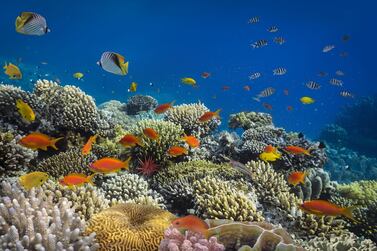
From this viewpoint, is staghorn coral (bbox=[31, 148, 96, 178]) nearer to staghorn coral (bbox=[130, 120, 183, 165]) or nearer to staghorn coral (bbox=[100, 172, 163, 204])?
staghorn coral (bbox=[100, 172, 163, 204])

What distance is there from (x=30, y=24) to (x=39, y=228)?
4.06m

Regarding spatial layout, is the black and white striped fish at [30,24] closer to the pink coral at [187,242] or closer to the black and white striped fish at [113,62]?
the black and white striped fish at [113,62]

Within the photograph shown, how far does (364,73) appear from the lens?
481ft

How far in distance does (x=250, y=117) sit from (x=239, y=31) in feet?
306

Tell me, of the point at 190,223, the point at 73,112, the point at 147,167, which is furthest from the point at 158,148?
the point at 190,223

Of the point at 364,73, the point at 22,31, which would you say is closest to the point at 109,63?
the point at 22,31

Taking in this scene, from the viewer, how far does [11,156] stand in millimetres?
6203

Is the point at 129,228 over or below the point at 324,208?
below

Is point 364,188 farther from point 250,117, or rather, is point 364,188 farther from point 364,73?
point 364,73

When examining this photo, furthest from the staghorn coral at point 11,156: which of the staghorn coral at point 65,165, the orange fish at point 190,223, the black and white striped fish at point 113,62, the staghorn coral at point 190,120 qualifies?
the staghorn coral at point 190,120

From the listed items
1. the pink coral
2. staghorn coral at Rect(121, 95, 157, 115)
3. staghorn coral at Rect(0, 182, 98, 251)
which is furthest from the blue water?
the pink coral

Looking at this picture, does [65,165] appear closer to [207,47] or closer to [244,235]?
[244,235]

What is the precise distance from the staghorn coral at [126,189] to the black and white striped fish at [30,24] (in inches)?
125

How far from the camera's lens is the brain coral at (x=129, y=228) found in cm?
400
